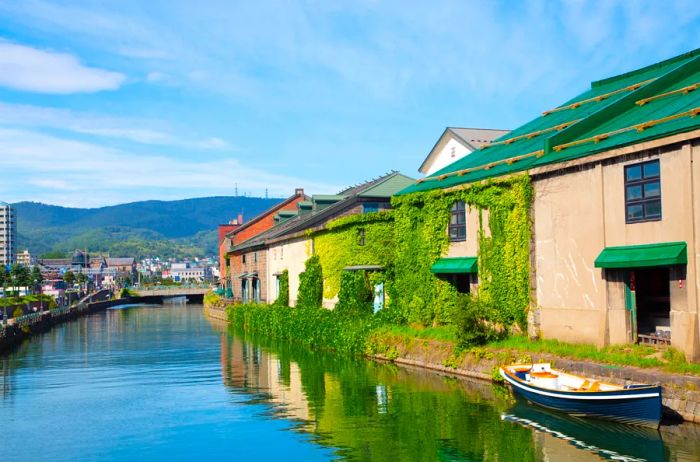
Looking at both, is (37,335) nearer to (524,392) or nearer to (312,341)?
(312,341)

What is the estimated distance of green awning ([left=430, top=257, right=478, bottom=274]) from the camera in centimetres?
3145

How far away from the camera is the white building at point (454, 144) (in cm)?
5662

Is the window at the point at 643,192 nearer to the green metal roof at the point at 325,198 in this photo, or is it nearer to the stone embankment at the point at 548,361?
the stone embankment at the point at 548,361

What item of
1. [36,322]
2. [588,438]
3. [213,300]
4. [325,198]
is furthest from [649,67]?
[213,300]

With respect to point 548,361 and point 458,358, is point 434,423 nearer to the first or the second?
point 548,361

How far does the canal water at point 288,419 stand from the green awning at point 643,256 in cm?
512

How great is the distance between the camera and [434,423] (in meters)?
21.2

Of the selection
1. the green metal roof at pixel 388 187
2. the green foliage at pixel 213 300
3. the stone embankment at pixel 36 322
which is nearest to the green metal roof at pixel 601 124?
the green metal roof at pixel 388 187

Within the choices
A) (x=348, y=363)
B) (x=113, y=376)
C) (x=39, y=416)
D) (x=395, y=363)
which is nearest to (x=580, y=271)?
(x=395, y=363)

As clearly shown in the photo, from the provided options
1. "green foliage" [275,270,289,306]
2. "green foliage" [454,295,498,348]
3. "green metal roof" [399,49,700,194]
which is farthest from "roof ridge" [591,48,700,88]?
"green foliage" [275,270,289,306]

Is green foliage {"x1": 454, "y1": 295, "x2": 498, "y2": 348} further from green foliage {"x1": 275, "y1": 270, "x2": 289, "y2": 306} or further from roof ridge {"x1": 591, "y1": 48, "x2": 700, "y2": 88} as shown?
green foliage {"x1": 275, "y1": 270, "x2": 289, "y2": 306}

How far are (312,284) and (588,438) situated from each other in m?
31.1

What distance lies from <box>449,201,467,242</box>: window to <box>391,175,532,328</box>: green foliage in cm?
29

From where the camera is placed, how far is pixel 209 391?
28.4m
